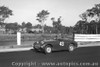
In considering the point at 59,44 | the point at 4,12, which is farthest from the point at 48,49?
the point at 4,12

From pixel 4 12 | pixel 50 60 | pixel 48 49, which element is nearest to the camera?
pixel 50 60

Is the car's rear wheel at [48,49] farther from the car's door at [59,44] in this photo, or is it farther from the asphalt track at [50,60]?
the asphalt track at [50,60]

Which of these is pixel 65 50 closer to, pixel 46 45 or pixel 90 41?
pixel 46 45

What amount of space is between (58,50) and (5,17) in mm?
61098

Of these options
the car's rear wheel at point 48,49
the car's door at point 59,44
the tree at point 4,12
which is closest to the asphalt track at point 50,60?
the car's door at point 59,44

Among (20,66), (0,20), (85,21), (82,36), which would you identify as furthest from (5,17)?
(20,66)

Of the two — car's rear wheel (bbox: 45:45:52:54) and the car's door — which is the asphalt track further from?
car's rear wheel (bbox: 45:45:52:54)

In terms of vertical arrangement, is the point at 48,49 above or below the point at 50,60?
above

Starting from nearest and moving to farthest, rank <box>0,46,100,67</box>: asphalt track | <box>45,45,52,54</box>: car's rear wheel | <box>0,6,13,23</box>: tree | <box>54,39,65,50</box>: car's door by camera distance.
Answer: <box>0,46,100,67</box>: asphalt track
<box>45,45,52,54</box>: car's rear wheel
<box>54,39,65,50</box>: car's door
<box>0,6,13,23</box>: tree

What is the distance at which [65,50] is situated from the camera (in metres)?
13.5

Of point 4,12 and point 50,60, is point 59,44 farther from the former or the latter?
point 4,12

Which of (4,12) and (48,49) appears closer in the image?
(48,49)

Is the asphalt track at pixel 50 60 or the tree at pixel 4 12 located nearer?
the asphalt track at pixel 50 60

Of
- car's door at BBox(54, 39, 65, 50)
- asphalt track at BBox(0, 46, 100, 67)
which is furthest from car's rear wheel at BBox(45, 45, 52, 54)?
asphalt track at BBox(0, 46, 100, 67)
